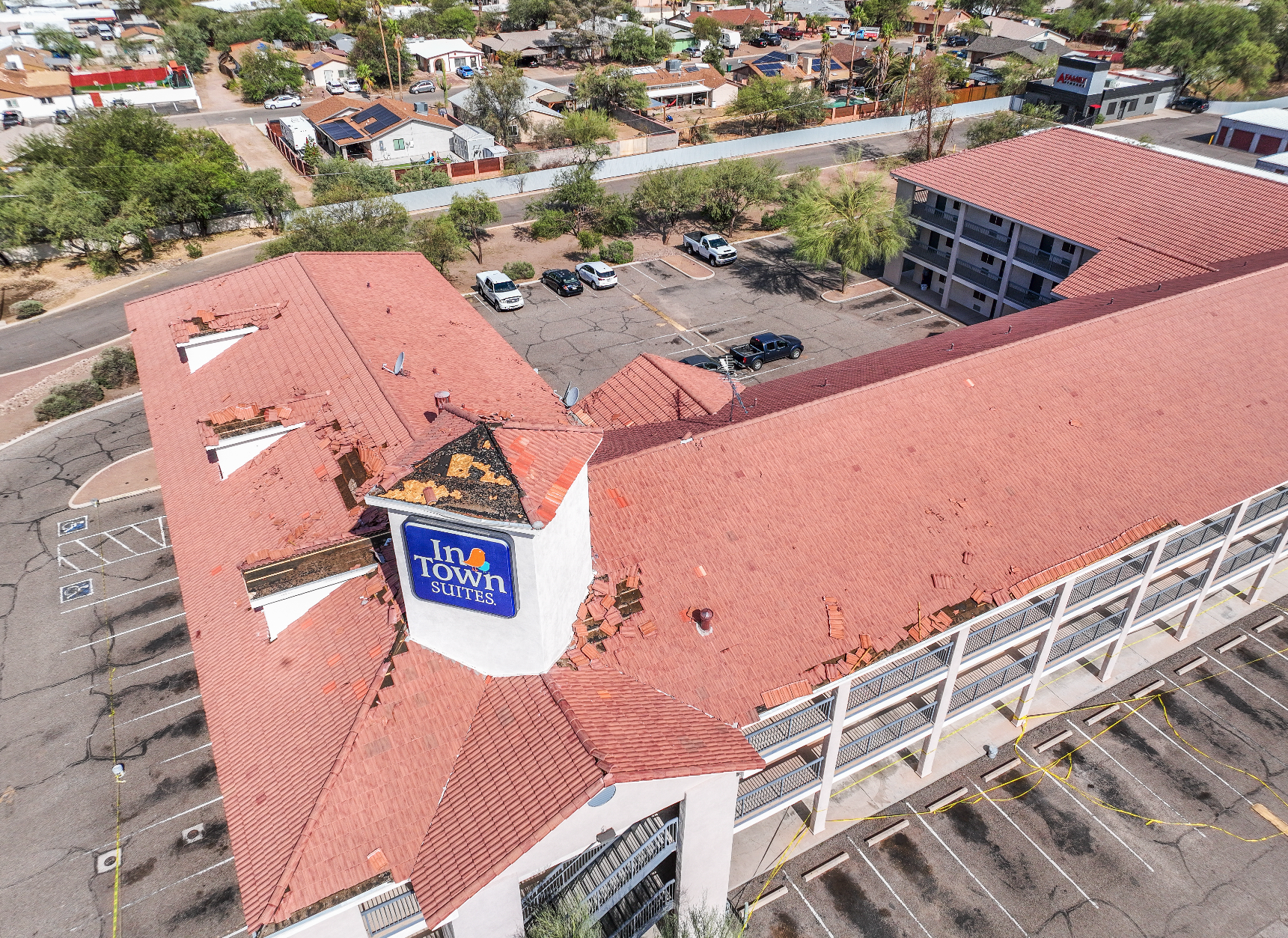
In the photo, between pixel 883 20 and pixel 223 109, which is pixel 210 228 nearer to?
pixel 223 109

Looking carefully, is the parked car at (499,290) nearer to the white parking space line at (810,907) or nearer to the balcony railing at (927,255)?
the balcony railing at (927,255)

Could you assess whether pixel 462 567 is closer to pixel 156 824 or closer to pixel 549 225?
pixel 156 824

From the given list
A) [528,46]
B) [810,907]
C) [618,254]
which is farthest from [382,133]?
[810,907]

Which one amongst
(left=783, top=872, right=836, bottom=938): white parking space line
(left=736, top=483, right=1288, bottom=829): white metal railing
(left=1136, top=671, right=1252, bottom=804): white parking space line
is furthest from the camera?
(left=1136, top=671, right=1252, bottom=804): white parking space line

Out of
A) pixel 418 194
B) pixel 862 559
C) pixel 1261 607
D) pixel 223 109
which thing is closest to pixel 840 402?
pixel 862 559

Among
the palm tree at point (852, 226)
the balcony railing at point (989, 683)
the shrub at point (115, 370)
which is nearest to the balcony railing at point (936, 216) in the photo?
the palm tree at point (852, 226)

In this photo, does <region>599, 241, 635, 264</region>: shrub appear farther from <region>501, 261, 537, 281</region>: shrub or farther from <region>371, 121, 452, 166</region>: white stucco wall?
<region>371, 121, 452, 166</region>: white stucco wall

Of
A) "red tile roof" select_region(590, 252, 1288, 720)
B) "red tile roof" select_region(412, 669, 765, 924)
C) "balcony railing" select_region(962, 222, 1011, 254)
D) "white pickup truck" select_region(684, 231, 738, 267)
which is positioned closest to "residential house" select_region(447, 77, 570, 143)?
"white pickup truck" select_region(684, 231, 738, 267)
